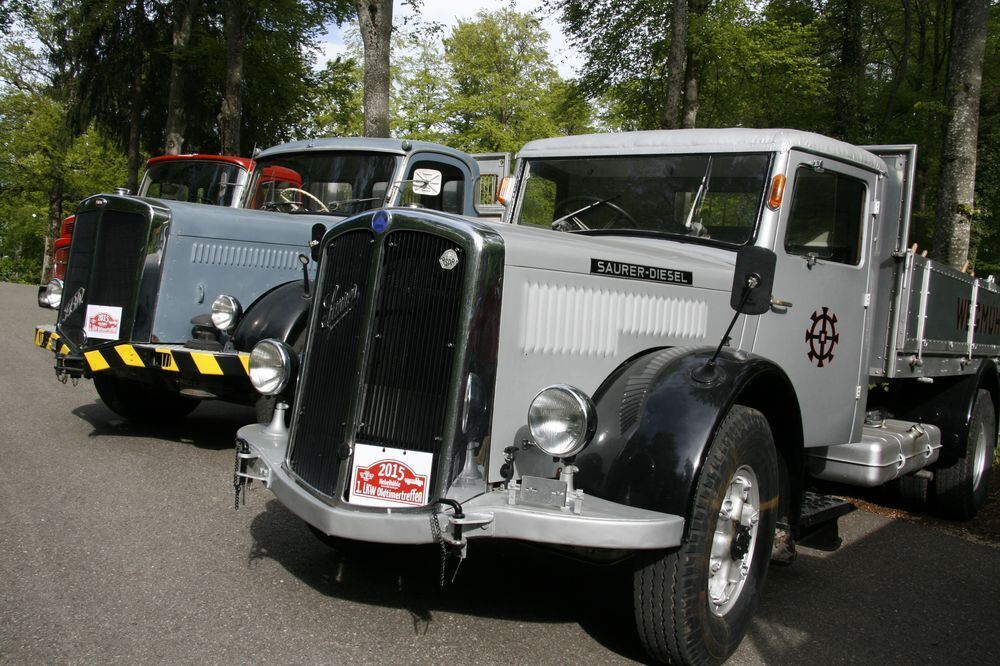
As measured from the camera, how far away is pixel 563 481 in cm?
318

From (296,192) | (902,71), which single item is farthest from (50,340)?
(902,71)

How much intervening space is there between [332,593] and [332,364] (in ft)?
3.55

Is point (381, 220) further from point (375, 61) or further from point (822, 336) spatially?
point (375, 61)

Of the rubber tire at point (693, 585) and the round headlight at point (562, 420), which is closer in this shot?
the round headlight at point (562, 420)

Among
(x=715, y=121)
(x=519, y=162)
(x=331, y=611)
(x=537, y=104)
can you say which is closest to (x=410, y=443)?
(x=331, y=611)

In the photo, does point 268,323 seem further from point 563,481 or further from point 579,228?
point 563,481

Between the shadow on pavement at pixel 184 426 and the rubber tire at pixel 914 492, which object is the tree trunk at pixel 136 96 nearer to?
the shadow on pavement at pixel 184 426

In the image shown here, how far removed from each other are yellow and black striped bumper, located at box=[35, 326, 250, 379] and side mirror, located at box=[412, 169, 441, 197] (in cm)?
169

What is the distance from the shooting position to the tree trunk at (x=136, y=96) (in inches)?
1010

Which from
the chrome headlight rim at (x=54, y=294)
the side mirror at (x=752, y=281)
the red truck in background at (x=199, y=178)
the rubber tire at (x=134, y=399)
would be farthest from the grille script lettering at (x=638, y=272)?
the red truck in background at (x=199, y=178)

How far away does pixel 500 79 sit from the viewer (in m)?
33.4

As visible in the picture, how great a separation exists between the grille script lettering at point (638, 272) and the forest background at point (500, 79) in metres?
7.37

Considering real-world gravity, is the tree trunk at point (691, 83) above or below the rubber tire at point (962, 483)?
above

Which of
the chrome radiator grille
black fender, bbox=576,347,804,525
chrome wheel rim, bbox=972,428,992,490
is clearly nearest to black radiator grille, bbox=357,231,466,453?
the chrome radiator grille
